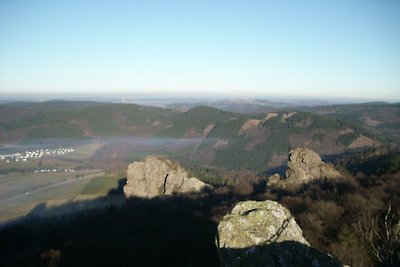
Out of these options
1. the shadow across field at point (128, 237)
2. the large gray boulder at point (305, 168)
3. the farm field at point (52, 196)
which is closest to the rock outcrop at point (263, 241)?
the shadow across field at point (128, 237)

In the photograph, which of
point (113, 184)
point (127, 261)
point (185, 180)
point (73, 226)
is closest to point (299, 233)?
point (127, 261)

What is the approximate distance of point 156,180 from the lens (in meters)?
131

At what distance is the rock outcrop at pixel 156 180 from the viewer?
127 m

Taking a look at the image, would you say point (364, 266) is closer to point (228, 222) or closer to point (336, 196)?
point (228, 222)

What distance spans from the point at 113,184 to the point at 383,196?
12873 centimetres

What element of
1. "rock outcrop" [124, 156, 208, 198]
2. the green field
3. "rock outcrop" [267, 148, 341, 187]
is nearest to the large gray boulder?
"rock outcrop" [267, 148, 341, 187]

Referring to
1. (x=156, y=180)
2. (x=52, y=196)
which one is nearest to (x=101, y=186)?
(x=52, y=196)

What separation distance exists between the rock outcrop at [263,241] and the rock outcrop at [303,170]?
3508 inches

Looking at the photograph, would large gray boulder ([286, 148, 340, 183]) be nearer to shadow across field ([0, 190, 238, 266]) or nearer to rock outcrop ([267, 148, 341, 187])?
rock outcrop ([267, 148, 341, 187])

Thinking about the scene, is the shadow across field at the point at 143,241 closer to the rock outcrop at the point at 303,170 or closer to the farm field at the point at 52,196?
the rock outcrop at the point at 303,170

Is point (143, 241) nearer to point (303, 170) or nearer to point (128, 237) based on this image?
point (128, 237)

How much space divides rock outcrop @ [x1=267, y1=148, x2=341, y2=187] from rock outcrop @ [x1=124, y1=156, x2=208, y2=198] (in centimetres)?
2986

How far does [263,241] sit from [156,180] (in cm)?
11612

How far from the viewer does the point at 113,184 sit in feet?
565
